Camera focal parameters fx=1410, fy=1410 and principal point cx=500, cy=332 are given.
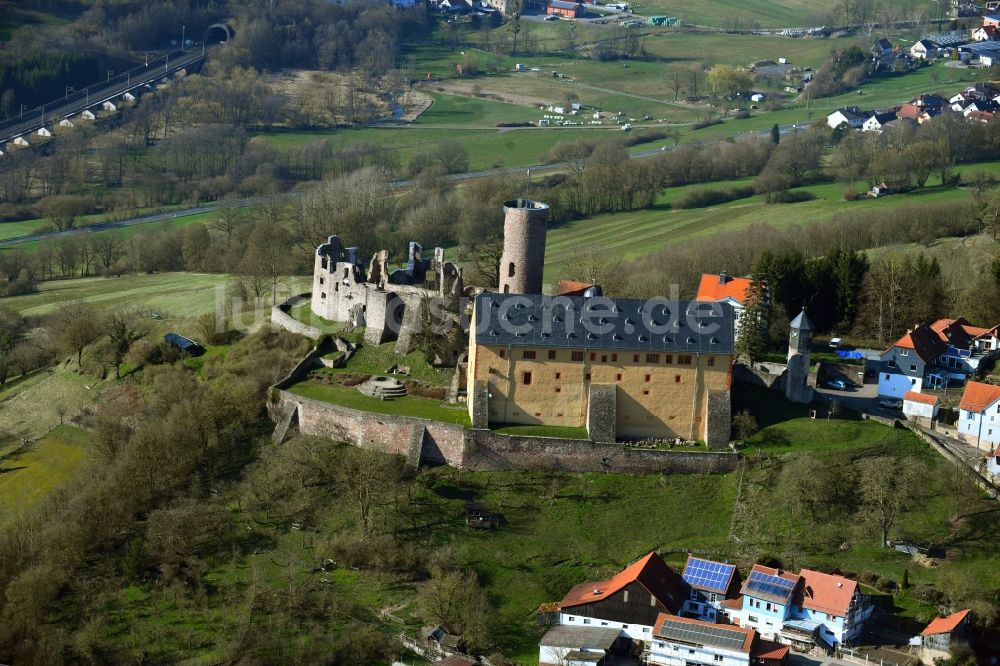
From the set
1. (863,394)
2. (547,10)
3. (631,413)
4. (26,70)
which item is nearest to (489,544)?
(631,413)

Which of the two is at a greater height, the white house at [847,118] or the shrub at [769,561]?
the white house at [847,118]

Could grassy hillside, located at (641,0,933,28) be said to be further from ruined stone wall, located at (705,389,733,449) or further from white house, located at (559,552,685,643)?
white house, located at (559,552,685,643)

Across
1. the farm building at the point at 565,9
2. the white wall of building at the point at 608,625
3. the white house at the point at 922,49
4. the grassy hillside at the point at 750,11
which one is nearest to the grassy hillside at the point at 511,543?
the white wall of building at the point at 608,625

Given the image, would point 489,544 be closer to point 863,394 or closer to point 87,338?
point 863,394

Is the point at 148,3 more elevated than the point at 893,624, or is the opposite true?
the point at 148,3

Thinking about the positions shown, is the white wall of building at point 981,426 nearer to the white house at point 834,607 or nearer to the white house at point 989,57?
the white house at point 834,607

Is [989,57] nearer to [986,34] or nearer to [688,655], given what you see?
[986,34]
